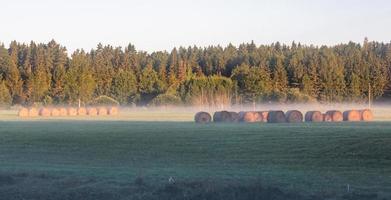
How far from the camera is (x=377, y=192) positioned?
52.3ft

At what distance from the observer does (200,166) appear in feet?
70.8

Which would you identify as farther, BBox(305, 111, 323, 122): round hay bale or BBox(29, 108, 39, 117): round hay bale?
BBox(29, 108, 39, 117): round hay bale

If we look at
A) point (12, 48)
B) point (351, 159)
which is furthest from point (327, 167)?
point (12, 48)

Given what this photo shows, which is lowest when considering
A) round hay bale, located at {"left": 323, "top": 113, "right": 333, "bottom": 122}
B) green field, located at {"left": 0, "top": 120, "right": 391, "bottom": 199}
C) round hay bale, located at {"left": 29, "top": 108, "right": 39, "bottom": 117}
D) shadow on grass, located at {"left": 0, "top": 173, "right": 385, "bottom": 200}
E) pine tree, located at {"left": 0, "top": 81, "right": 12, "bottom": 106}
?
shadow on grass, located at {"left": 0, "top": 173, "right": 385, "bottom": 200}

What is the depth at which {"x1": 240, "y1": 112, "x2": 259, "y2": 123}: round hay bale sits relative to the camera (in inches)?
1965

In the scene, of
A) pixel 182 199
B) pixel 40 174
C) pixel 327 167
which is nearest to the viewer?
pixel 182 199

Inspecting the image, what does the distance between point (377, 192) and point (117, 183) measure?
20.9ft

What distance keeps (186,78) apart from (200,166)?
356 ft

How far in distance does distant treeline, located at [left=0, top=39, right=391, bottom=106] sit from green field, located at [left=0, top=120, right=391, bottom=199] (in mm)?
68917

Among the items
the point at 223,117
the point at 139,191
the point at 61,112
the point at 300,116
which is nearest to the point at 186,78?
the point at 61,112

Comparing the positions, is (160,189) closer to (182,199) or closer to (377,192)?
(182,199)

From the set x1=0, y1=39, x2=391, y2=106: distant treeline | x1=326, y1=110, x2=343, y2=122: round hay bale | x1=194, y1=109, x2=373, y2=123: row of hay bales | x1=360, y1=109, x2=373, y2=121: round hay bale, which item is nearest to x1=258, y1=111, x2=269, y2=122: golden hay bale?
x1=194, y1=109, x2=373, y2=123: row of hay bales

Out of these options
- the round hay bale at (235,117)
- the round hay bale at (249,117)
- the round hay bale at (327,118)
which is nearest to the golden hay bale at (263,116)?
the round hay bale at (249,117)

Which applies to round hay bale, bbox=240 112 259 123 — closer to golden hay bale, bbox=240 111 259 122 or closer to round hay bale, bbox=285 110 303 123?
golden hay bale, bbox=240 111 259 122
